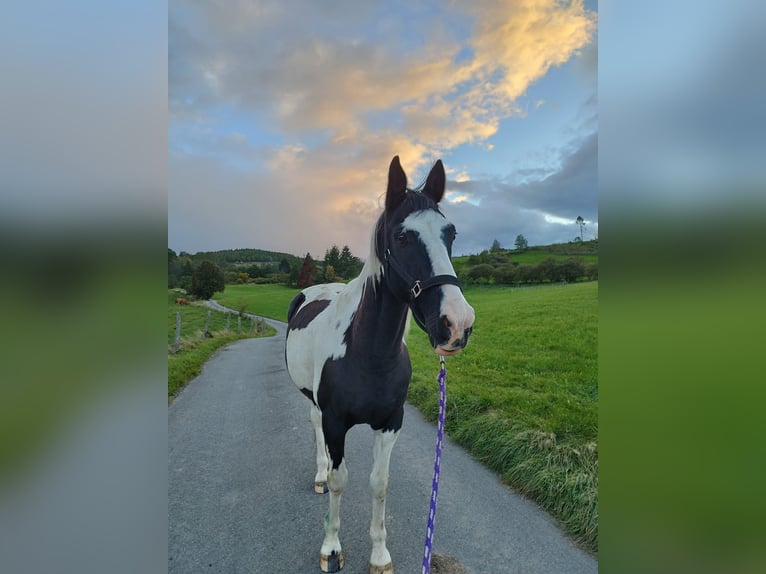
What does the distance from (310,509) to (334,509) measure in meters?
0.87

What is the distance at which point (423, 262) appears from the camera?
6.28 ft

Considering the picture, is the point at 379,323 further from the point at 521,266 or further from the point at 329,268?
the point at 521,266

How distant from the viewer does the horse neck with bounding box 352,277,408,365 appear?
2.34 metres

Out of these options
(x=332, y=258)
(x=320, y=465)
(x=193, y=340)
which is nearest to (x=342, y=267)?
(x=332, y=258)

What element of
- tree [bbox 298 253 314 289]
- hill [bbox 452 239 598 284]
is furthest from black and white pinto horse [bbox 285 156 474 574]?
hill [bbox 452 239 598 284]

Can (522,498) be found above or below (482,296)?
below

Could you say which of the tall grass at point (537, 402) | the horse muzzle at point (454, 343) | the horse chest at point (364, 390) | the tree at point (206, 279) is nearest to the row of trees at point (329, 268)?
the tall grass at point (537, 402)

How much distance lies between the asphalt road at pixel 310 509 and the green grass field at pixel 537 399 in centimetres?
26

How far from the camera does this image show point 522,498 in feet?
11.5

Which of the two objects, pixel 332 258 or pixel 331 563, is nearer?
pixel 331 563
